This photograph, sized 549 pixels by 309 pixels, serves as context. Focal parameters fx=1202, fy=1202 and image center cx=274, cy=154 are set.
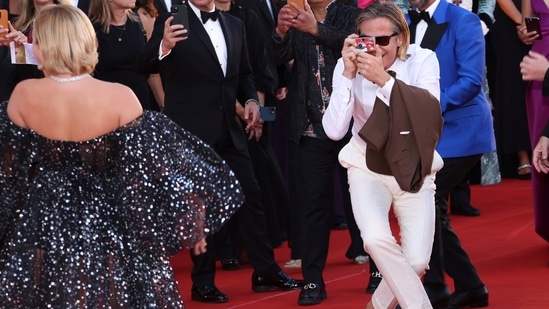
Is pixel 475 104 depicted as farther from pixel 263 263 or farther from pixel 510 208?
pixel 510 208

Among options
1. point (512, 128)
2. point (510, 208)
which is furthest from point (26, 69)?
point (512, 128)

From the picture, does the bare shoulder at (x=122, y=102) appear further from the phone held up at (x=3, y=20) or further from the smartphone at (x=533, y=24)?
the smartphone at (x=533, y=24)

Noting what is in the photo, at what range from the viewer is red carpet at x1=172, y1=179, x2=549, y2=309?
6965 millimetres

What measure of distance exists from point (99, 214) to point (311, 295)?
2212 mm

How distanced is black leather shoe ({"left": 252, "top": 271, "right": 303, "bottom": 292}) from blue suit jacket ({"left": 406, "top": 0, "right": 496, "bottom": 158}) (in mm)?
1419

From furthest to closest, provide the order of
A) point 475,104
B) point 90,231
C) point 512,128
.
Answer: point 512,128 < point 475,104 < point 90,231

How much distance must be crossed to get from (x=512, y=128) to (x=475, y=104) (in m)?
4.67

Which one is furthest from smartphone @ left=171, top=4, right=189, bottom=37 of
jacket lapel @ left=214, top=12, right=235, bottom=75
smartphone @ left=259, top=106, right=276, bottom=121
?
smartphone @ left=259, top=106, right=276, bottom=121

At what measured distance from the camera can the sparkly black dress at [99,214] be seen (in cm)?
501

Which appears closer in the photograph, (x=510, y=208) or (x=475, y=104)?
(x=475, y=104)

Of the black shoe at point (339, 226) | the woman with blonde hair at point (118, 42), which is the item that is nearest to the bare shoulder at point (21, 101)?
the woman with blonde hair at point (118, 42)

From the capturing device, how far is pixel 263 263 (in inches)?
291

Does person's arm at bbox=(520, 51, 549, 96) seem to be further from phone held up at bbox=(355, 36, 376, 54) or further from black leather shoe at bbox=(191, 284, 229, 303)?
black leather shoe at bbox=(191, 284, 229, 303)

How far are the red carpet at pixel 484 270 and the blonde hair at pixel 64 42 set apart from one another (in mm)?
2464
